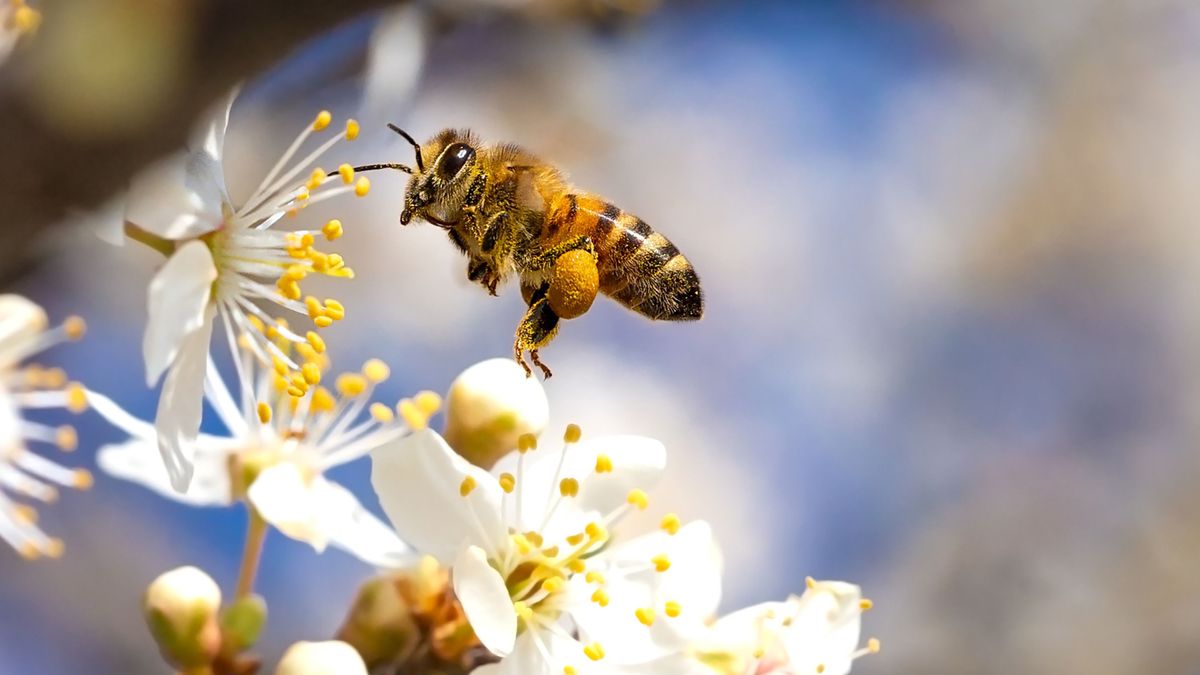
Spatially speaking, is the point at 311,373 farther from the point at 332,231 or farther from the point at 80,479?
the point at 80,479

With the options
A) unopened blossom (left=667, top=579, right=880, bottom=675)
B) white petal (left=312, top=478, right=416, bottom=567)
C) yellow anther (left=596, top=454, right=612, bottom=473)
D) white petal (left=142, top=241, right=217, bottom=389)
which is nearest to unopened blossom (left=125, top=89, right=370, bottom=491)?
white petal (left=142, top=241, right=217, bottom=389)

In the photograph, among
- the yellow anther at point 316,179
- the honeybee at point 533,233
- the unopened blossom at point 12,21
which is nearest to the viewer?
the unopened blossom at point 12,21

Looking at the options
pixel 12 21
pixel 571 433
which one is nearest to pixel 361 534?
pixel 571 433

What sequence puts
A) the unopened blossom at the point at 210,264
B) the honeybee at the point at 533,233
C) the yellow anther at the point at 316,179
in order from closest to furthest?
1. the unopened blossom at the point at 210,264
2. the yellow anther at the point at 316,179
3. the honeybee at the point at 533,233

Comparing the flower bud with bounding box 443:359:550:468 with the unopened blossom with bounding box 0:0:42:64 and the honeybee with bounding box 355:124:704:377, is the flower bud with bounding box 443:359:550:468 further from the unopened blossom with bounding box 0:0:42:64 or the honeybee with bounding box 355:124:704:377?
the unopened blossom with bounding box 0:0:42:64

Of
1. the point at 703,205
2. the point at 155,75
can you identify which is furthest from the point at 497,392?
the point at 703,205

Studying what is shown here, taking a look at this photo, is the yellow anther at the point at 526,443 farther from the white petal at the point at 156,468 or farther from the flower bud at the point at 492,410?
the white petal at the point at 156,468

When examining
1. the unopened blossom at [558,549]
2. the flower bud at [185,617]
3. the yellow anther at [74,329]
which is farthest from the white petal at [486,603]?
the yellow anther at [74,329]
